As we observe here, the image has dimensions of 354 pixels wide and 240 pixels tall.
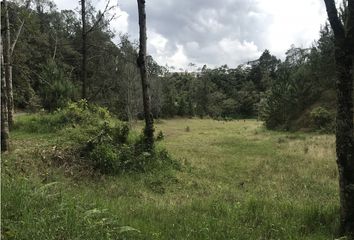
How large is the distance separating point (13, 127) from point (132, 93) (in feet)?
85.7

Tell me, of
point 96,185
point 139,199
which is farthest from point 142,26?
point 139,199

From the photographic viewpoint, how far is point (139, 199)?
416 inches

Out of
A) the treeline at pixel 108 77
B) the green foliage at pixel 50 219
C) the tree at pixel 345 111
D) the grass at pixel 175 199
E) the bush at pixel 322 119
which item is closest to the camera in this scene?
the green foliage at pixel 50 219

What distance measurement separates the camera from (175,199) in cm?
1098

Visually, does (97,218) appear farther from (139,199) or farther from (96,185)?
(96,185)

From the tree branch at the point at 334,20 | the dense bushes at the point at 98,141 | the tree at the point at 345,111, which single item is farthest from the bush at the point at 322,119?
the tree branch at the point at 334,20

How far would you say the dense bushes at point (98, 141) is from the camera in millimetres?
13539

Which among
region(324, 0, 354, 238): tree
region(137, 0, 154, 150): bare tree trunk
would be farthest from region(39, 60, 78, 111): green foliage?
region(324, 0, 354, 238): tree

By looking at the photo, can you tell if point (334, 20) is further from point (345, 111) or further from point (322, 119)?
point (322, 119)

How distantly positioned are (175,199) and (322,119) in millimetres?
29905

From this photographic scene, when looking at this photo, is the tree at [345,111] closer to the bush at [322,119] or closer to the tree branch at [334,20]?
the tree branch at [334,20]

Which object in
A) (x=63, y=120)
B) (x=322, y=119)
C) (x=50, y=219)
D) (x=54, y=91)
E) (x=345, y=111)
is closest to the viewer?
(x=50, y=219)

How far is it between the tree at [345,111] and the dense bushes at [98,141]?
7561mm

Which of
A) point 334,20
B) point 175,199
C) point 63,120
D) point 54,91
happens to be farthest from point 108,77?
point 334,20
